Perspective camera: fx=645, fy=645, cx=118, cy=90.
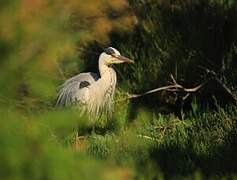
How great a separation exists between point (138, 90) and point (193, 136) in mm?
2157

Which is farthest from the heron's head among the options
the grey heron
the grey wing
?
the grey wing

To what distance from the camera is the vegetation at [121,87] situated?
1249 millimetres

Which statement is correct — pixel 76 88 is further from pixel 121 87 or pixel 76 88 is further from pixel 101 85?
pixel 121 87

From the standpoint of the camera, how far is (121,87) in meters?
7.86

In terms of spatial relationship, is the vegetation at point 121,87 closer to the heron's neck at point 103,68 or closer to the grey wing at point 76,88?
the grey wing at point 76,88

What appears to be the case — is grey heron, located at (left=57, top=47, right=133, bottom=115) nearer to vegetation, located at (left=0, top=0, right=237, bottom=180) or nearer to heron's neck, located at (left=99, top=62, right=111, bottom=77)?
heron's neck, located at (left=99, top=62, right=111, bottom=77)

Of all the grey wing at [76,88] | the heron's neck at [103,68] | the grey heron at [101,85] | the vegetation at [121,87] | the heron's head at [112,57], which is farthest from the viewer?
the heron's neck at [103,68]

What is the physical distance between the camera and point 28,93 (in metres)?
1.38

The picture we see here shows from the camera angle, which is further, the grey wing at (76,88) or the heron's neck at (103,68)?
the heron's neck at (103,68)

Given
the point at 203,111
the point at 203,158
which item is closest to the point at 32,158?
the point at 203,158

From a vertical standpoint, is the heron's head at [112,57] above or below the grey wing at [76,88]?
above

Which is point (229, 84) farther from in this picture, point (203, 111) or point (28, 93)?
point (28, 93)

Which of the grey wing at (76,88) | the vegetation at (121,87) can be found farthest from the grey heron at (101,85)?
the vegetation at (121,87)

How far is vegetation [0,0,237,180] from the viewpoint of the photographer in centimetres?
125
